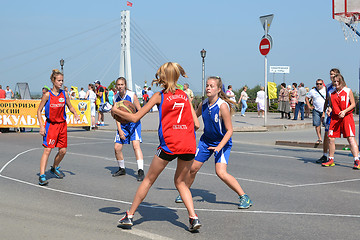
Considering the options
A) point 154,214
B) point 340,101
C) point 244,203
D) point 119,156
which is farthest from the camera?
point 340,101

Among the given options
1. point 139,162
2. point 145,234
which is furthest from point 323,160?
point 145,234

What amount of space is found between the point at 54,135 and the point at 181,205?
9.25 ft

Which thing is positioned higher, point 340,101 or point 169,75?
point 169,75

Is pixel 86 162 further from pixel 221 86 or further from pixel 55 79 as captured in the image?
pixel 221 86

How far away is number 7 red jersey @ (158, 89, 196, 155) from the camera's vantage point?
16.9 feet

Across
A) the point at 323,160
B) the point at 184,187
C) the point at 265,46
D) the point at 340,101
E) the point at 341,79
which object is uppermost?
the point at 265,46

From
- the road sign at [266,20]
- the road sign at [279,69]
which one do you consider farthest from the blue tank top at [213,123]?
the road sign at [279,69]

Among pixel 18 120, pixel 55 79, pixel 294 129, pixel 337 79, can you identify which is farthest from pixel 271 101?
pixel 55 79

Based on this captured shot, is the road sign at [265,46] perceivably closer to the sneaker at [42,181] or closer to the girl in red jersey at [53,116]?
the girl in red jersey at [53,116]

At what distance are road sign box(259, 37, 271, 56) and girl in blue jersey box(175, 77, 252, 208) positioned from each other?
1464 centimetres

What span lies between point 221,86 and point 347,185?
10.7 ft

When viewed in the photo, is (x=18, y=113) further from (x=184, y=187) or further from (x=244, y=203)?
(x=184, y=187)

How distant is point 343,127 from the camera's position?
33.1 ft

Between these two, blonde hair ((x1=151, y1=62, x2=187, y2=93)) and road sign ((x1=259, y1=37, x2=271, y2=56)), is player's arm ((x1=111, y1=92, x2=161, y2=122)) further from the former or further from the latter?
road sign ((x1=259, y1=37, x2=271, y2=56))
